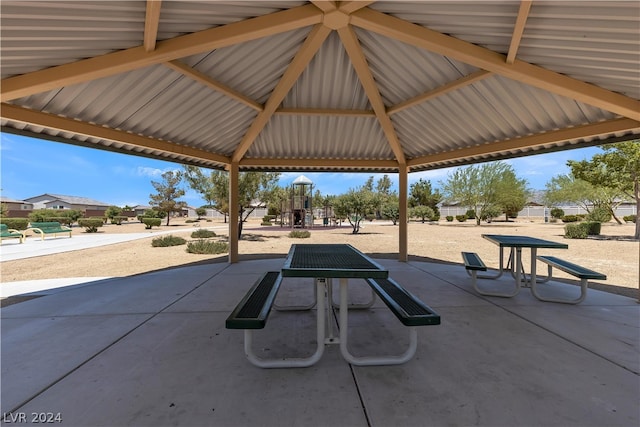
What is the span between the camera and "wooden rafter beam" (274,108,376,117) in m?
6.39

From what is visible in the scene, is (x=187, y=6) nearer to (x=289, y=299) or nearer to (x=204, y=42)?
(x=204, y=42)

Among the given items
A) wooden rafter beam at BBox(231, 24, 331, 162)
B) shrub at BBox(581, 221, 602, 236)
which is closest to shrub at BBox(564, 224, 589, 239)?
shrub at BBox(581, 221, 602, 236)

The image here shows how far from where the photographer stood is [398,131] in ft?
24.5

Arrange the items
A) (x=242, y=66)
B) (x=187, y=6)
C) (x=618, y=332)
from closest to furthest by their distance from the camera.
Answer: (x=187, y=6) < (x=618, y=332) < (x=242, y=66)

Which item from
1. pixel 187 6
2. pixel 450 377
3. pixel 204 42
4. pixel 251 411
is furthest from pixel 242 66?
pixel 450 377

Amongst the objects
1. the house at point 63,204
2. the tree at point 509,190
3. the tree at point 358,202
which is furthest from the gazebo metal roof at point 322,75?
the house at point 63,204

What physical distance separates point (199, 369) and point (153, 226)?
3118 centimetres

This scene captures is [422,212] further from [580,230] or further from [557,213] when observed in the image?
[580,230]

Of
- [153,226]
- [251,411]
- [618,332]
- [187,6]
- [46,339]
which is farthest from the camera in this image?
[153,226]

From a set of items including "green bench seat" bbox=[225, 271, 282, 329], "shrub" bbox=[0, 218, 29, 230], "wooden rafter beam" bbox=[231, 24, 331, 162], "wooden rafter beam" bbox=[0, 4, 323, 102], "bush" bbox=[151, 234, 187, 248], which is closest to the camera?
"green bench seat" bbox=[225, 271, 282, 329]

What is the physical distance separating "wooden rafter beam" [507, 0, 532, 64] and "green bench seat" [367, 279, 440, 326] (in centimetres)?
329

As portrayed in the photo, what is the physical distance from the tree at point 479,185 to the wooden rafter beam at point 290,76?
3074 cm

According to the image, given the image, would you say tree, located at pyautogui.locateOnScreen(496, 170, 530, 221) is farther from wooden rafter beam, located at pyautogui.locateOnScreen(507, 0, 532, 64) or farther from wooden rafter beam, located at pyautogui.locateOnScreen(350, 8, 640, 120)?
wooden rafter beam, located at pyautogui.locateOnScreen(507, 0, 532, 64)

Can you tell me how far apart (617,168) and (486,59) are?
63.2ft
